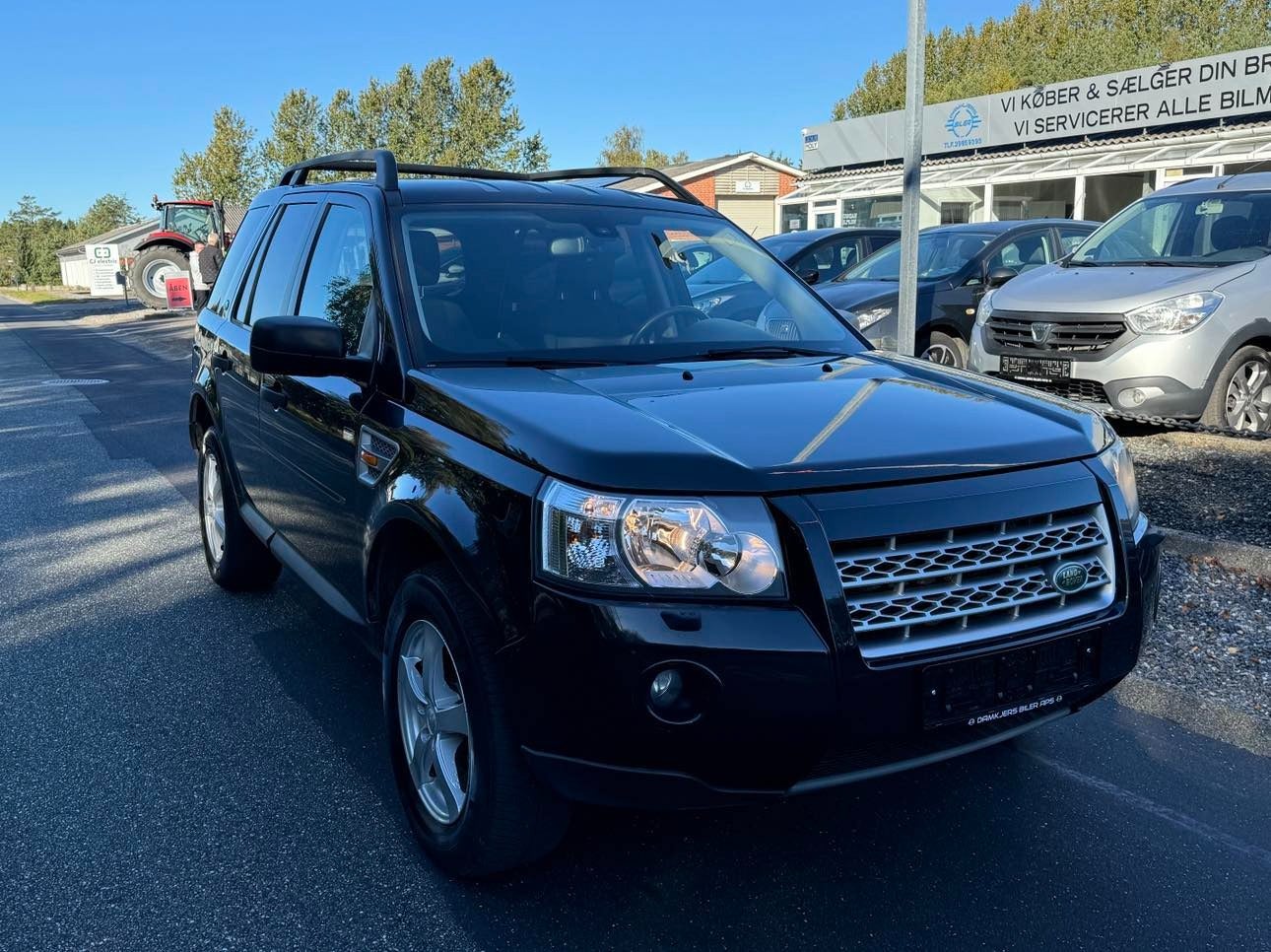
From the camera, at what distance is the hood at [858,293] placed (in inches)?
408

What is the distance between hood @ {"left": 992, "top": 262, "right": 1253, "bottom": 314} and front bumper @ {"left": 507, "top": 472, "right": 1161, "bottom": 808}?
19.7 ft

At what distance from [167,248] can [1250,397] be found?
100.0ft

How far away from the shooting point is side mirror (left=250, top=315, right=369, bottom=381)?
3.28m

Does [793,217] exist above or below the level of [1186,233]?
above

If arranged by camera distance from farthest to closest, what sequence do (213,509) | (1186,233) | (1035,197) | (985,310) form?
(1035,197) < (985,310) < (1186,233) < (213,509)

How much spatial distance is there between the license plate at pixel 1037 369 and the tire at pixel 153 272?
27.3 metres

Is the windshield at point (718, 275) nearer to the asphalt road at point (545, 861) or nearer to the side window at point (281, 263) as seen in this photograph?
the side window at point (281, 263)

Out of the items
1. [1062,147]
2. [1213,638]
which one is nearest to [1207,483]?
[1213,638]

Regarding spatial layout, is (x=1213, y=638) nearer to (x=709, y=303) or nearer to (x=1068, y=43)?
(x=709, y=303)

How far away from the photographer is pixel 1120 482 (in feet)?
9.58

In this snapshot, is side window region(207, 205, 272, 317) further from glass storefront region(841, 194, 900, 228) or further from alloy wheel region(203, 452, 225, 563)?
glass storefront region(841, 194, 900, 228)

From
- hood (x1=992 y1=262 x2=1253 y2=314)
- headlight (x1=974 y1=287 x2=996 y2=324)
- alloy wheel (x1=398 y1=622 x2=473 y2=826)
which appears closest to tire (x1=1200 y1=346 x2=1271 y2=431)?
hood (x1=992 y1=262 x2=1253 y2=314)

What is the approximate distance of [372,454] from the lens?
3.29 m

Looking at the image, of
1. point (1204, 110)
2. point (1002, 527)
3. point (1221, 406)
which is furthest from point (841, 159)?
point (1002, 527)
